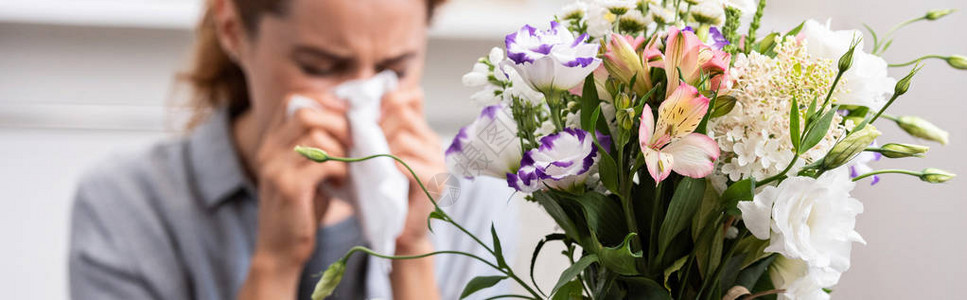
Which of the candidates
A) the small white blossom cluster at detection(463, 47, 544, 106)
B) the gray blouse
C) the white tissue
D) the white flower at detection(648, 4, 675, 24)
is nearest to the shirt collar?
the gray blouse

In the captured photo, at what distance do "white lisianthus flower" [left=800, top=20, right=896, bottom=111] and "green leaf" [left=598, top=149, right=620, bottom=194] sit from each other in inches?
4.4

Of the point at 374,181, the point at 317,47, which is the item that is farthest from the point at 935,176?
the point at 317,47

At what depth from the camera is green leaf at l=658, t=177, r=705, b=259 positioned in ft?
1.33

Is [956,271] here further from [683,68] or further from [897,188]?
[683,68]

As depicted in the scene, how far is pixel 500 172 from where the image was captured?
0.45 metres

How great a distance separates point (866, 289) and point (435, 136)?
Answer: 1.47 feet

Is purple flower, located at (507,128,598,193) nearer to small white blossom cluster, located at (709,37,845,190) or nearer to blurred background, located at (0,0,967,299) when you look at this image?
small white blossom cluster, located at (709,37,845,190)

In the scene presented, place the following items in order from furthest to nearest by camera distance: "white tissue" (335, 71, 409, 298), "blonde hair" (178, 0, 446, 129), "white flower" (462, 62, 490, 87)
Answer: "blonde hair" (178, 0, 446, 129) < "white tissue" (335, 71, 409, 298) < "white flower" (462, 62, 490, 87)

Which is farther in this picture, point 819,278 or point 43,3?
point 43,3

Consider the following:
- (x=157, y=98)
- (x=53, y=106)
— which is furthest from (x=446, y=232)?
(x=53, y=106)

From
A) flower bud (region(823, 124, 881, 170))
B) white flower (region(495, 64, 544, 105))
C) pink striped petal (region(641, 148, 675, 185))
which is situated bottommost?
flower bud (region(823, 124, 881, 170))

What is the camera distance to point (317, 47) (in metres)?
0.89

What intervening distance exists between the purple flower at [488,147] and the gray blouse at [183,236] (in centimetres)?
41

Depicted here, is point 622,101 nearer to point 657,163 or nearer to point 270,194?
point 657,163
